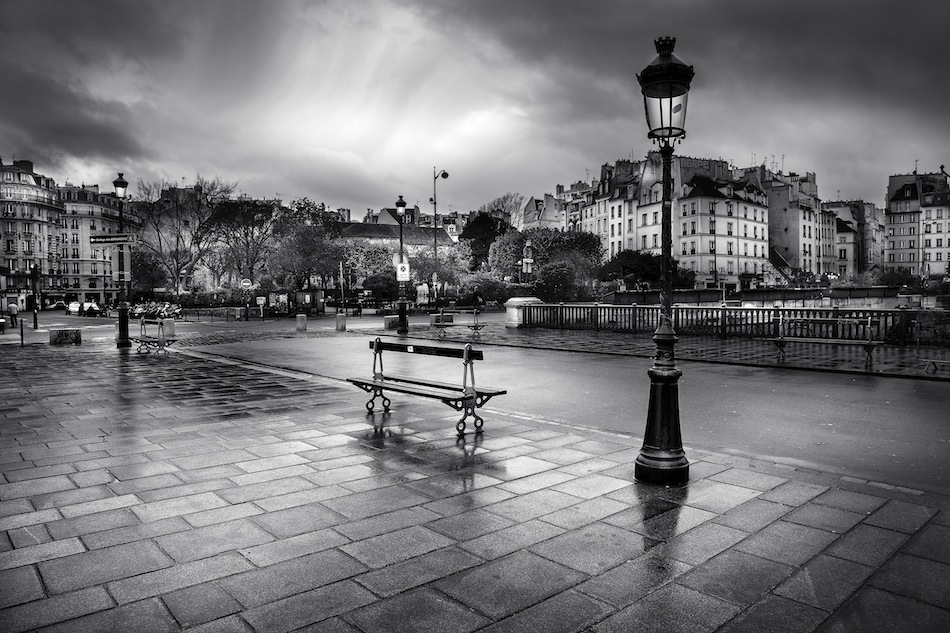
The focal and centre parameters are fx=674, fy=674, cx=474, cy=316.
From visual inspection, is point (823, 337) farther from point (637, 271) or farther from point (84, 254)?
point (84, 254)

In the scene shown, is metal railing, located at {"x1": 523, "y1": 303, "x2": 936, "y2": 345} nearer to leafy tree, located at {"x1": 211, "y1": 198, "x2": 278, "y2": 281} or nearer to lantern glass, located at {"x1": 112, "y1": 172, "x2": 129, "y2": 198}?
lantern glass, located at {"x1": 112, "y1": 172, "x2": 129, "y2": 198}

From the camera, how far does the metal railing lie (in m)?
18.8

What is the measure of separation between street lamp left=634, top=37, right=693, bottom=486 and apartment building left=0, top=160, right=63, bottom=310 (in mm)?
104723

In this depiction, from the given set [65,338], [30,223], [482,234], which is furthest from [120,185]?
[30,223]

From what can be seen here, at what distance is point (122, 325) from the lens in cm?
2195

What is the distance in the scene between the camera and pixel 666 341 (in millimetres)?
5820

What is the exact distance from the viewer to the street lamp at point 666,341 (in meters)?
5.76

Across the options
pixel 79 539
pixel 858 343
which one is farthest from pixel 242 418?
pixel 858 343

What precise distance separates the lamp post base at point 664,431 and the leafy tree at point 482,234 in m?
77.3

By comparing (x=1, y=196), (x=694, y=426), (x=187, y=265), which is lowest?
(x=694, y=426)

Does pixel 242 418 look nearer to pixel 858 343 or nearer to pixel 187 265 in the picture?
pixel 858 343

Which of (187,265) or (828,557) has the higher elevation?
(187,265)

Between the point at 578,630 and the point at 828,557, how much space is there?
188cm

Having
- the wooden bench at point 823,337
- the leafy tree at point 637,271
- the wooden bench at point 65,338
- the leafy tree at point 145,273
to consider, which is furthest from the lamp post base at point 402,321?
the leafy tree at point 145,273
